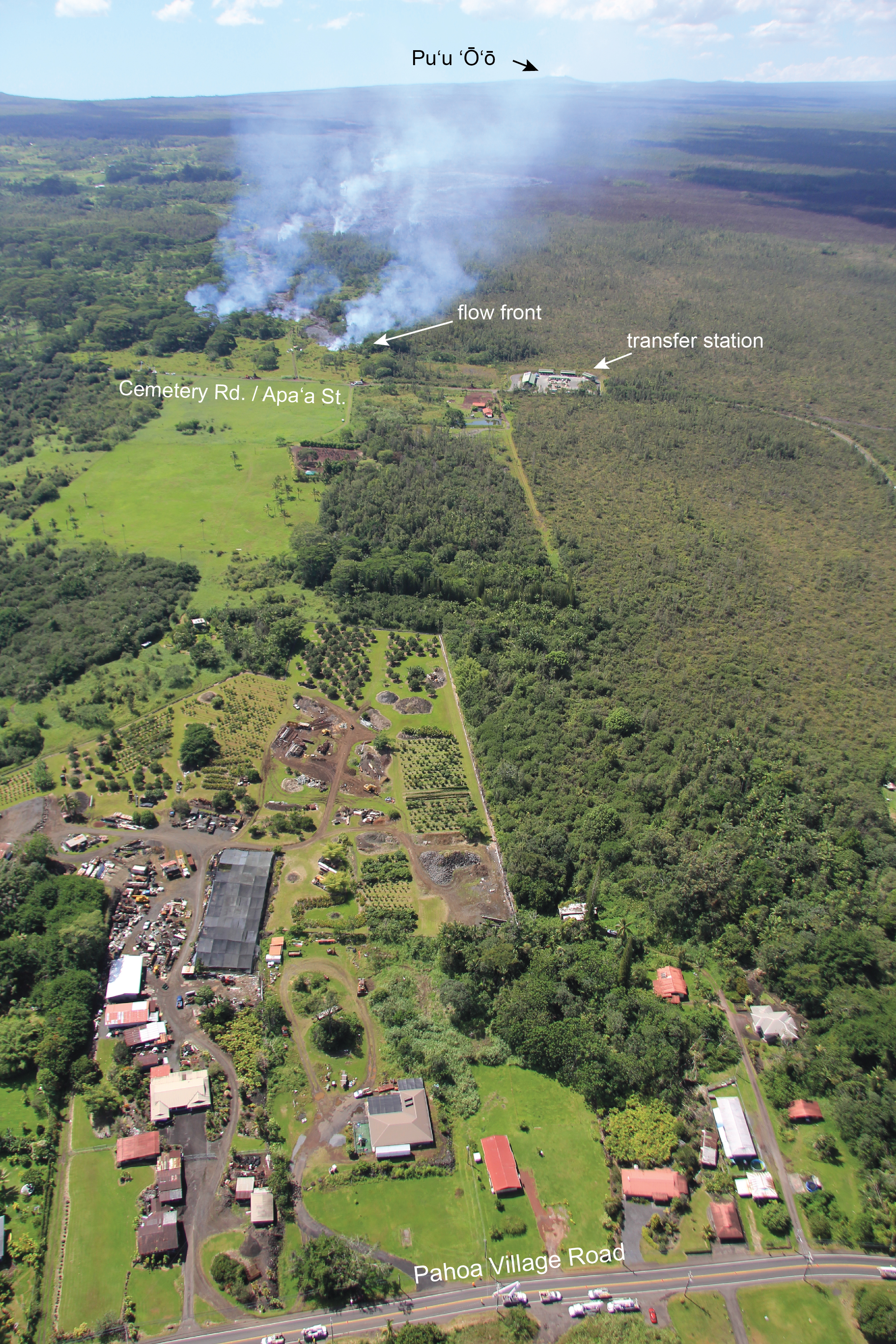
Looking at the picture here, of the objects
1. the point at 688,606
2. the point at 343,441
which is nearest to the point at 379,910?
the point at 688,606

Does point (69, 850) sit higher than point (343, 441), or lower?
lower

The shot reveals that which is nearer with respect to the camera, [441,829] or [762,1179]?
[762,1179]

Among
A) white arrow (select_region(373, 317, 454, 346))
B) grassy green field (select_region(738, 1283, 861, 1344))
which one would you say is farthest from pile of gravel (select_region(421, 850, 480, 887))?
white arrow (select_region(373, 317, 454, 346))

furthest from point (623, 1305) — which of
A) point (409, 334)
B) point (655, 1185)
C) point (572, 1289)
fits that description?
point (409, 334)

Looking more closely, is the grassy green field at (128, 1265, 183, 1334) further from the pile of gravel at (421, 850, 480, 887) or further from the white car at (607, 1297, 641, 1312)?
the pile of gravel at (421, 850, 480, 887)

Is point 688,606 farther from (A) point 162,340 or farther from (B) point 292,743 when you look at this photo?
(A) point 162,340

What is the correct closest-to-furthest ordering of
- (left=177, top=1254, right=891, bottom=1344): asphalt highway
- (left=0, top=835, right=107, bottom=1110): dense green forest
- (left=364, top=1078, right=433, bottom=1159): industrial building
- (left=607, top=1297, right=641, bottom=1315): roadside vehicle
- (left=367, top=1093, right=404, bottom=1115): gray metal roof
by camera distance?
(left=177, top=1254, right=891, bottom=1344): asphalt highway, (left=607, top=1297, right=641, bottom=1315): roadside vehicle, (left=364, top=1078, right=433, bottom=1159): industrial building, (left=367, top=1093, right=404, bottom=1115): gray metal roof, (left=0, top=835, right=107, bottom=1110): dense green forest
